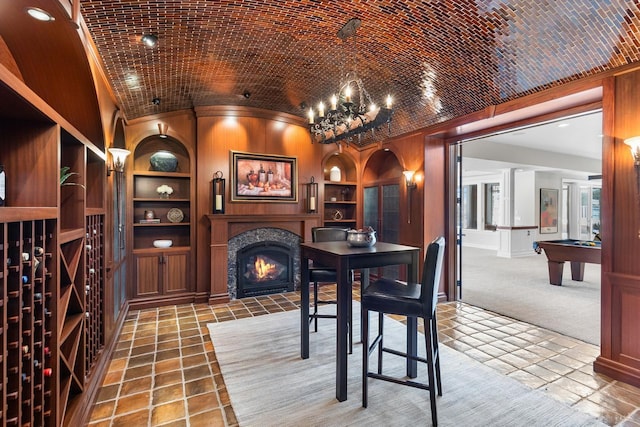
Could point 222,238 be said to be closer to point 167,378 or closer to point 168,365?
point 168,365

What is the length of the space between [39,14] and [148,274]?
342 centimetres

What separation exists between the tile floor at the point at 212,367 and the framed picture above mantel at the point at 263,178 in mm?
1836

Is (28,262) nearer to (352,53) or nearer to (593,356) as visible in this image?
(352,53)

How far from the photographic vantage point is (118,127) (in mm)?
3814

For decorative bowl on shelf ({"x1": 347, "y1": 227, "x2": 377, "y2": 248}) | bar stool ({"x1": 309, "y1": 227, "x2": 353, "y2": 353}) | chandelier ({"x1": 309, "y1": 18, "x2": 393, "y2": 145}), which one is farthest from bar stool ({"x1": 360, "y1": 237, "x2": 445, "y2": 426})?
chandelier ({"x1": 309, "y1": 18, "x2": 393, "y2": 145})

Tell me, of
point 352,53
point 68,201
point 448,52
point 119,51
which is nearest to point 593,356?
point 448,52

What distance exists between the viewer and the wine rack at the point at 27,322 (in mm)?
1209

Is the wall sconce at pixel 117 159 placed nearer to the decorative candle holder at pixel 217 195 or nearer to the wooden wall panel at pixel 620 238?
the decorative candle holder at pixel 217 195

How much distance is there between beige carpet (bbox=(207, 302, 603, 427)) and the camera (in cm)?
200

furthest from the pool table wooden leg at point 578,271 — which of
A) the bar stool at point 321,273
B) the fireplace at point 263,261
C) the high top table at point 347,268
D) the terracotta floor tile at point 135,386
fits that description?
the terracotta floor tile at point 135,386

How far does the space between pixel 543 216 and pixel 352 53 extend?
9.48 m

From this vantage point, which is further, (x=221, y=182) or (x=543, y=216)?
(x=543, y=216)

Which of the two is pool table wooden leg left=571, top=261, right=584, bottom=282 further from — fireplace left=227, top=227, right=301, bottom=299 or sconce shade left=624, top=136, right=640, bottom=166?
fireplace left=227, top=227, right=301, bottom=299

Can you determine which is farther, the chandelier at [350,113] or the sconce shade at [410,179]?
the sconce shade at [410,179]
